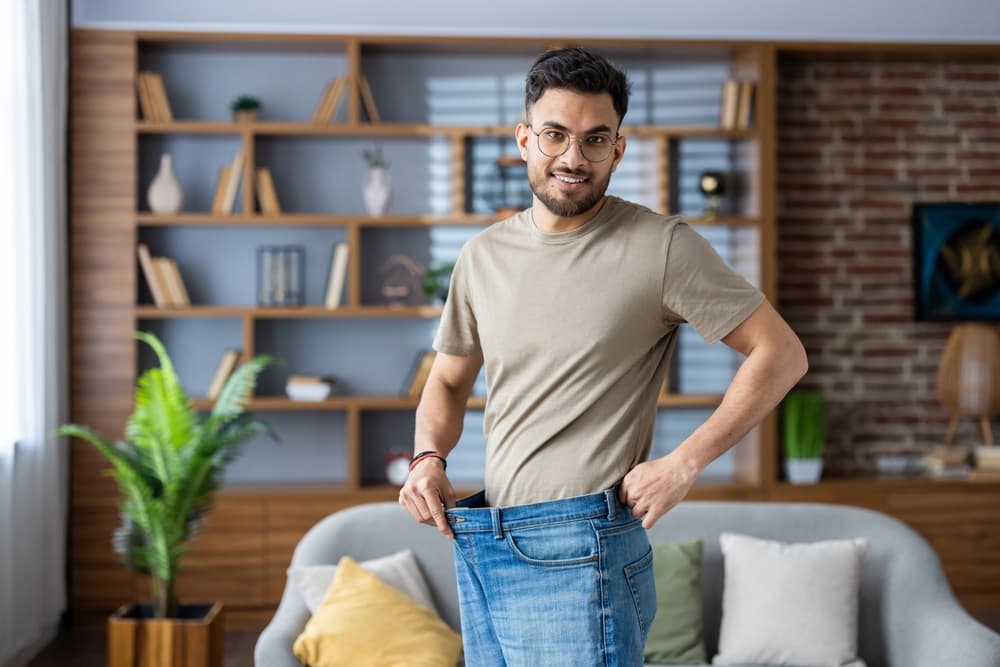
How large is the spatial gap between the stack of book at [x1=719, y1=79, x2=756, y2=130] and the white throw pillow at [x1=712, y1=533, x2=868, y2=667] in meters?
2.35

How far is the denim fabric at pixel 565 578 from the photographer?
1.41 meters

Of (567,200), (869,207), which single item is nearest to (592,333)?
(567,200)

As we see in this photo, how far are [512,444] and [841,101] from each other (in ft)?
13.2

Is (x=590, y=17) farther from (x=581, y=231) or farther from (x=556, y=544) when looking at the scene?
(x=556, y=544)

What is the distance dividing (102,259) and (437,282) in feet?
4.66

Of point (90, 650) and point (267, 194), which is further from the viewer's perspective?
point (267, 194)

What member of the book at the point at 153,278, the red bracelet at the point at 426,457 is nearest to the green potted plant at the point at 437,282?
the book at the point at 153,278

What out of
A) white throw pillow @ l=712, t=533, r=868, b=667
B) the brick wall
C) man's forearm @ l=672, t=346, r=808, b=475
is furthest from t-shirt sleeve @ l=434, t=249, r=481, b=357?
the brick wall

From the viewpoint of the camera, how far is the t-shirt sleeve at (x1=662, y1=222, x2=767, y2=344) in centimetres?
144

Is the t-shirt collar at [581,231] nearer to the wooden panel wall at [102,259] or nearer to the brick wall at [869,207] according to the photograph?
the wooden panel wall at [102,259]

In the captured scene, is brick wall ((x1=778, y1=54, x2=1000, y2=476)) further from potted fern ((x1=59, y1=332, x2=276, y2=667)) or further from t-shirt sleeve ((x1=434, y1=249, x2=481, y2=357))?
t-shirt sleeve ((x1=434, y1=249, x2=481, y2=357))

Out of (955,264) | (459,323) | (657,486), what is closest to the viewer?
(657,486)

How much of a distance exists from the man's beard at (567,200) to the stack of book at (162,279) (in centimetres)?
339

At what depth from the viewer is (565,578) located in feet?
4.66
